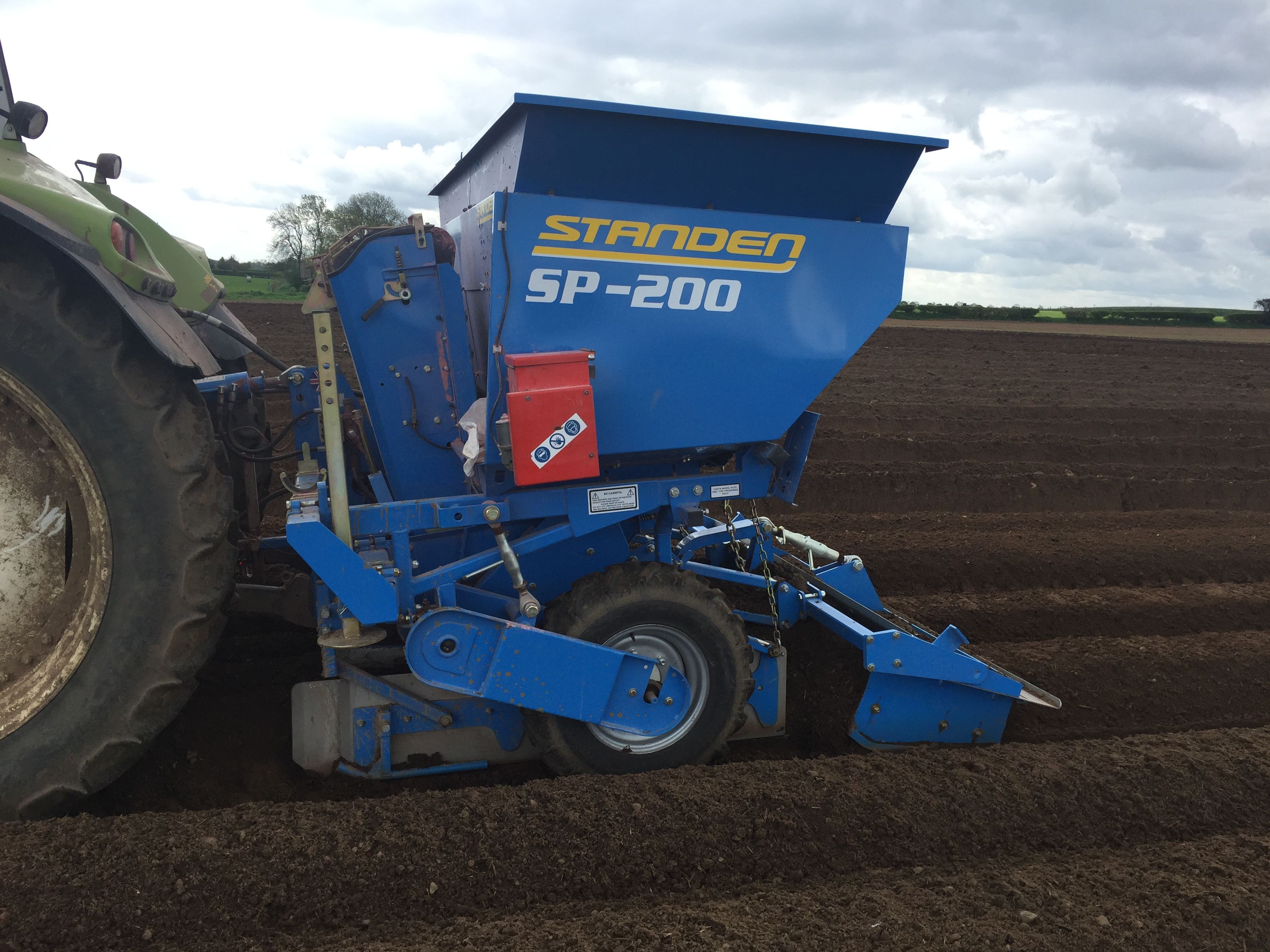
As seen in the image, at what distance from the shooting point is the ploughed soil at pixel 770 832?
2.50 meters

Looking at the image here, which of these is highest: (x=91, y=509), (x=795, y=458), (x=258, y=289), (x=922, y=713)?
(x=258, y=289)

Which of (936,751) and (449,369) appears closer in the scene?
(449,369)

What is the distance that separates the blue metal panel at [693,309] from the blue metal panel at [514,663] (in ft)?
2.37

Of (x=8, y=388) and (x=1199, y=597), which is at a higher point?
(x=8, y=388)

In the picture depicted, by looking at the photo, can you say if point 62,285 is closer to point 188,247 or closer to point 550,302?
point 550,302

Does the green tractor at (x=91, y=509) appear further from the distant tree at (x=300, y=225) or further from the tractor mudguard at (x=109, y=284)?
the distant tree at (x=300, y=225)

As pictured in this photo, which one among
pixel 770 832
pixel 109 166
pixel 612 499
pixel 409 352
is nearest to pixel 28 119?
pixel 109 166

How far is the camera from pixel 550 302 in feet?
9.93

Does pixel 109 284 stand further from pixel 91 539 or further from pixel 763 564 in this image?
pixel 763 564

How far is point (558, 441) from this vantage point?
10.1 ft

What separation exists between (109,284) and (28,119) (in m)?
1.25

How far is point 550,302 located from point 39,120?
2033mm

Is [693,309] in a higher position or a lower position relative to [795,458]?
higher

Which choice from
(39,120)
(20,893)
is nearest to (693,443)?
(20,893)
